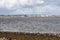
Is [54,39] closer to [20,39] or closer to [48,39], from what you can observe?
[48,39]

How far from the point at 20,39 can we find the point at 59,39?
578 cm

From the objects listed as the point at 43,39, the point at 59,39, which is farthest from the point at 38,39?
the point at 59,39

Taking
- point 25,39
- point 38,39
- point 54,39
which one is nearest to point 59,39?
point 54,39

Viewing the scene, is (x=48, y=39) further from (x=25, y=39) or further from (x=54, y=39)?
(x=25, y=39)

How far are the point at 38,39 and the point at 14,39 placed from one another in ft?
11.8

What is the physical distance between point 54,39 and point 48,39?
0.92 metres

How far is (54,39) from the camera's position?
3334 cm

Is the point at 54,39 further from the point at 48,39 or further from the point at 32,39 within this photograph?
the point at 32,39

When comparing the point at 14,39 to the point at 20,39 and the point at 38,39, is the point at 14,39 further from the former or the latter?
the point at 38,39

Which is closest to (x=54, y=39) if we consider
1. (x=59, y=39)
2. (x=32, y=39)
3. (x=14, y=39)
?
(x=59, y=39)

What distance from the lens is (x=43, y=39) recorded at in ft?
110

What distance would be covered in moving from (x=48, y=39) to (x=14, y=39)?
5.13 m

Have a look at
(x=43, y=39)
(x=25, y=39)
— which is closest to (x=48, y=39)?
(x=43, y=39)

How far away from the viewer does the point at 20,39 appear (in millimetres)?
33344
